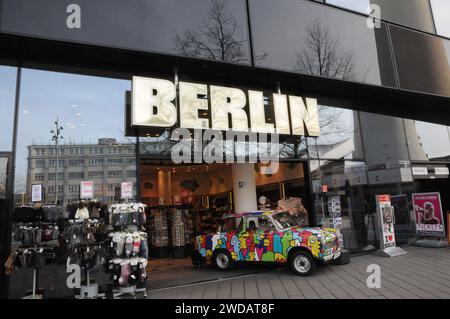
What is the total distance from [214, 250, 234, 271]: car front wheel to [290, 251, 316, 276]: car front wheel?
1.81 meters

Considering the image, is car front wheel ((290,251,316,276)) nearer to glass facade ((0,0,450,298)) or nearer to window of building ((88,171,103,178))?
glass facade ((0,0,450,298))

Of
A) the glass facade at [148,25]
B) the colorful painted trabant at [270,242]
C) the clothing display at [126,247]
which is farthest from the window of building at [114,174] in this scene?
the colorful painted trabant at [270,242]

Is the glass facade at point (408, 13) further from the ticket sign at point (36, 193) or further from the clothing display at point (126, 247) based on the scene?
the ticket sign at point (36, 193)

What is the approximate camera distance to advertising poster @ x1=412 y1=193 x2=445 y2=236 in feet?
36.6

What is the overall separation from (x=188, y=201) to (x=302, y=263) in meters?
8.28

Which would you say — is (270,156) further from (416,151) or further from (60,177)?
(416,151)

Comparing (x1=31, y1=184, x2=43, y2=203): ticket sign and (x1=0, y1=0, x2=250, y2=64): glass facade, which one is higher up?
(x1=0, y1=0, x2=250, y2=64): glass facade

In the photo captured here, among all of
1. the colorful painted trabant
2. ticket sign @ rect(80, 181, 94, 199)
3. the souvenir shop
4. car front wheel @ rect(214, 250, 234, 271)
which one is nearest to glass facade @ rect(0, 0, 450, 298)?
the souvenir shop

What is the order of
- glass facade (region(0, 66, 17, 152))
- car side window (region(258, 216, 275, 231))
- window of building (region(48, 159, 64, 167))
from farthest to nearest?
car side window (region(258, 216, 275, 231)) → window of building (region(48, 159, 64, 167)) → glass facade (region(0, 66, 17, 152))

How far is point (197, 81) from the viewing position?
961 centimetres

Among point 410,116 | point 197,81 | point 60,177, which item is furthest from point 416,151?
point 60,177

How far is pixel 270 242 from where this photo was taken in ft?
28.1

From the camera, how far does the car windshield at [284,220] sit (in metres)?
8.82

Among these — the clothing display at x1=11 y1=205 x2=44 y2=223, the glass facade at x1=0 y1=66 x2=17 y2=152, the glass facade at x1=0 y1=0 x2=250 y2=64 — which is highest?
the glass facade at x1=0 y1=0 x2=250 y2=64
